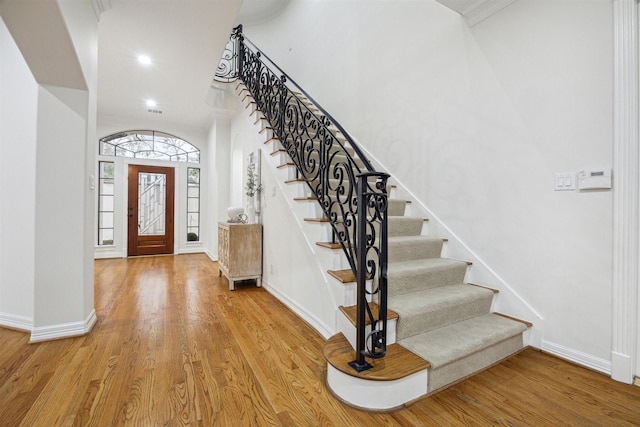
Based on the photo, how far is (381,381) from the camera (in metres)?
1.44

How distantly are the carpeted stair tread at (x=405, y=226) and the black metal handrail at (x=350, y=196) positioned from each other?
151 millimetres

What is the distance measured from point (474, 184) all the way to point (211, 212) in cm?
542

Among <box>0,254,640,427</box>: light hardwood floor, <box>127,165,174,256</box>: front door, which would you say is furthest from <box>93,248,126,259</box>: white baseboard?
<box>0,254,640,427</box>: light hardwood floor

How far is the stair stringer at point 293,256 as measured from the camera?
223 centimetres

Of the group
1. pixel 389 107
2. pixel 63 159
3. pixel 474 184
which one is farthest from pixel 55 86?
pixel 474 184

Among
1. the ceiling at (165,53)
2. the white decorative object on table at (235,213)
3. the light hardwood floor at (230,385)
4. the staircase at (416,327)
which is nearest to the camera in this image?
the light hardwood floor at (230,385)

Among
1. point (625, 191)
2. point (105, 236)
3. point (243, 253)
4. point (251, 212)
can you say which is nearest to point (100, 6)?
point (251, 212)

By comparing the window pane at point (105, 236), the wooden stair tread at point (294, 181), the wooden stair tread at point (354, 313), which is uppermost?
the wooden stair tread at point (294, 181)

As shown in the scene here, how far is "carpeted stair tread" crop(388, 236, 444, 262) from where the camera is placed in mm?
2463

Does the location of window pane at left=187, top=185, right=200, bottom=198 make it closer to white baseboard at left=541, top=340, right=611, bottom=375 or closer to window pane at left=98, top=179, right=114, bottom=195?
window pane at left=98, top=179, right=114, bottom=195

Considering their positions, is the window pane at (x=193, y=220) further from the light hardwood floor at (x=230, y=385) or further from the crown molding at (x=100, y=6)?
the crown molding at (x=100, y=6)

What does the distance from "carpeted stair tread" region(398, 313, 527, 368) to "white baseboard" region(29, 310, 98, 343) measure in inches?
99.3

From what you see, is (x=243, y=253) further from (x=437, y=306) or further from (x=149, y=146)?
(x=149, y=146)

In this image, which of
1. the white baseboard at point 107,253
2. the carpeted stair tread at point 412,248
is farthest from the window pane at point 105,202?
the carpeted stair tread at point 412,248
